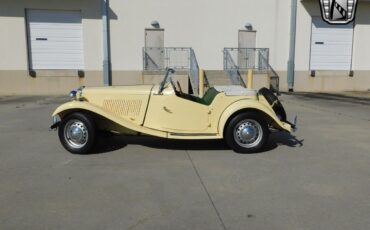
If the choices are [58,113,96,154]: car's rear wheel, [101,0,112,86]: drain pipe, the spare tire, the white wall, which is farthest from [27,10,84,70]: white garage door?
the spare tire

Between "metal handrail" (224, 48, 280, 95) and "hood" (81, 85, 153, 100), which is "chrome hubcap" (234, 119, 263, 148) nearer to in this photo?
"hood" (81, 85, 153, 100)

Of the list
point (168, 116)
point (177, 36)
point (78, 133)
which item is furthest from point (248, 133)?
point (177, 36)

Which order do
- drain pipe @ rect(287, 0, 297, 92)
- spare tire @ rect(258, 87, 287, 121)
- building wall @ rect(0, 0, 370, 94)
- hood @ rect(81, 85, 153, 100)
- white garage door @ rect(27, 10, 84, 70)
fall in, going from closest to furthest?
hood @ rect(81, 85, 153, 100)
spare tire @ rect(258, 87, 287, 121)
building wall @ rect(0, 0, 370, 94)
white garage door @ rect(27, 10, 84, 70)
drain pipe @ rect(287, 0, 297, 92)

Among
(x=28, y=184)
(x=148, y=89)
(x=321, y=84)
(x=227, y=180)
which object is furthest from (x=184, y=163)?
(x=321, y=84)

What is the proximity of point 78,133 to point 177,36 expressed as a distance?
543 inches

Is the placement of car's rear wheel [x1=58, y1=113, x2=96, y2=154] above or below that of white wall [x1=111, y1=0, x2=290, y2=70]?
below

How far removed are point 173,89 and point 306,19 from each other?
1585 centimetres

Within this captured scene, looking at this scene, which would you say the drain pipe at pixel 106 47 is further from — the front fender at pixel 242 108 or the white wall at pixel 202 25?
Result: the front fender at pixel 242 108

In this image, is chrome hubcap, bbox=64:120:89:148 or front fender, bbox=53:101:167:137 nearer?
front fender, bbox=53:101:167:137

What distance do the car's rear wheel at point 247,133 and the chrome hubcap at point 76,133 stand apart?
231cm

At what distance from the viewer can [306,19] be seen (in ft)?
65.5

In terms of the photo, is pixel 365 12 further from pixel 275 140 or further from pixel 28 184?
pixel 28 184

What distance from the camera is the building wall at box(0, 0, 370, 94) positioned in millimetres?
17984

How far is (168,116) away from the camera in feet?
20.3
